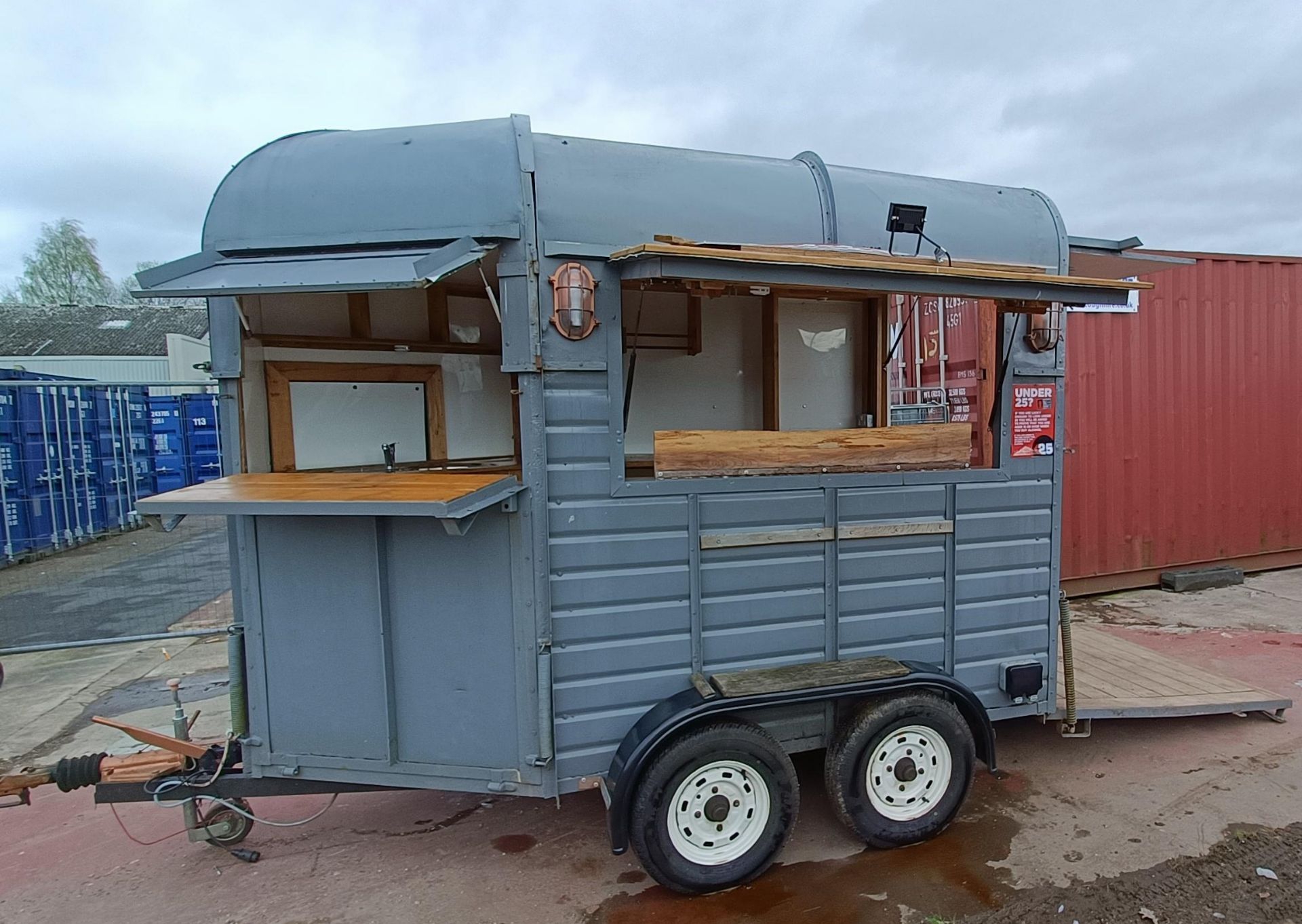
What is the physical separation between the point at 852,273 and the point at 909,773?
234 centimetres

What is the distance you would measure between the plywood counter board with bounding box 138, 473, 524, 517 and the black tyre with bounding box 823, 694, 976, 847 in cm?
193

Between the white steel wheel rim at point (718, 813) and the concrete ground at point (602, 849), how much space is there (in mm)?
209

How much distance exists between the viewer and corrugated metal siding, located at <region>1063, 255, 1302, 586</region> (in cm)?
793

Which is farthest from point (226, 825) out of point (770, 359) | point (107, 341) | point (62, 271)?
point (62, 271)

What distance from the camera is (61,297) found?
3912 centimetres

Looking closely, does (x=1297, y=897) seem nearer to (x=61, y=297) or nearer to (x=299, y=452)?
(x=299, y=452)

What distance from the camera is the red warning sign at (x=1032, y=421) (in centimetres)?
378

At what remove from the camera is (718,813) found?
3248mm

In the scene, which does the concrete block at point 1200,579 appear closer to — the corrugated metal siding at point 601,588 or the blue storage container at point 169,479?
the corrugated metal siding at point 601,588

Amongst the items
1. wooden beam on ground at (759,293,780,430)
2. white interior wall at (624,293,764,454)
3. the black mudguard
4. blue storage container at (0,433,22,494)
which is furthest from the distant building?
the black mudguard

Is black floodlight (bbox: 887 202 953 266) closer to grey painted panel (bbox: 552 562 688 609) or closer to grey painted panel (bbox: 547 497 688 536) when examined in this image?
grey painted panel (bbox: 547 497 688 536)

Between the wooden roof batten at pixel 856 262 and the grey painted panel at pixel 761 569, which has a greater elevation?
the wooden roof batten at pixel 856 262

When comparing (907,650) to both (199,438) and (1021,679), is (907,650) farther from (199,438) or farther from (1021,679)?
(199,438)

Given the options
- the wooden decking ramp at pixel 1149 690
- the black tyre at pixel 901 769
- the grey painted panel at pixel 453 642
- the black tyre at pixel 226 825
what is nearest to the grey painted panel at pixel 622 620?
the grey painted panel at pixel 453 642
